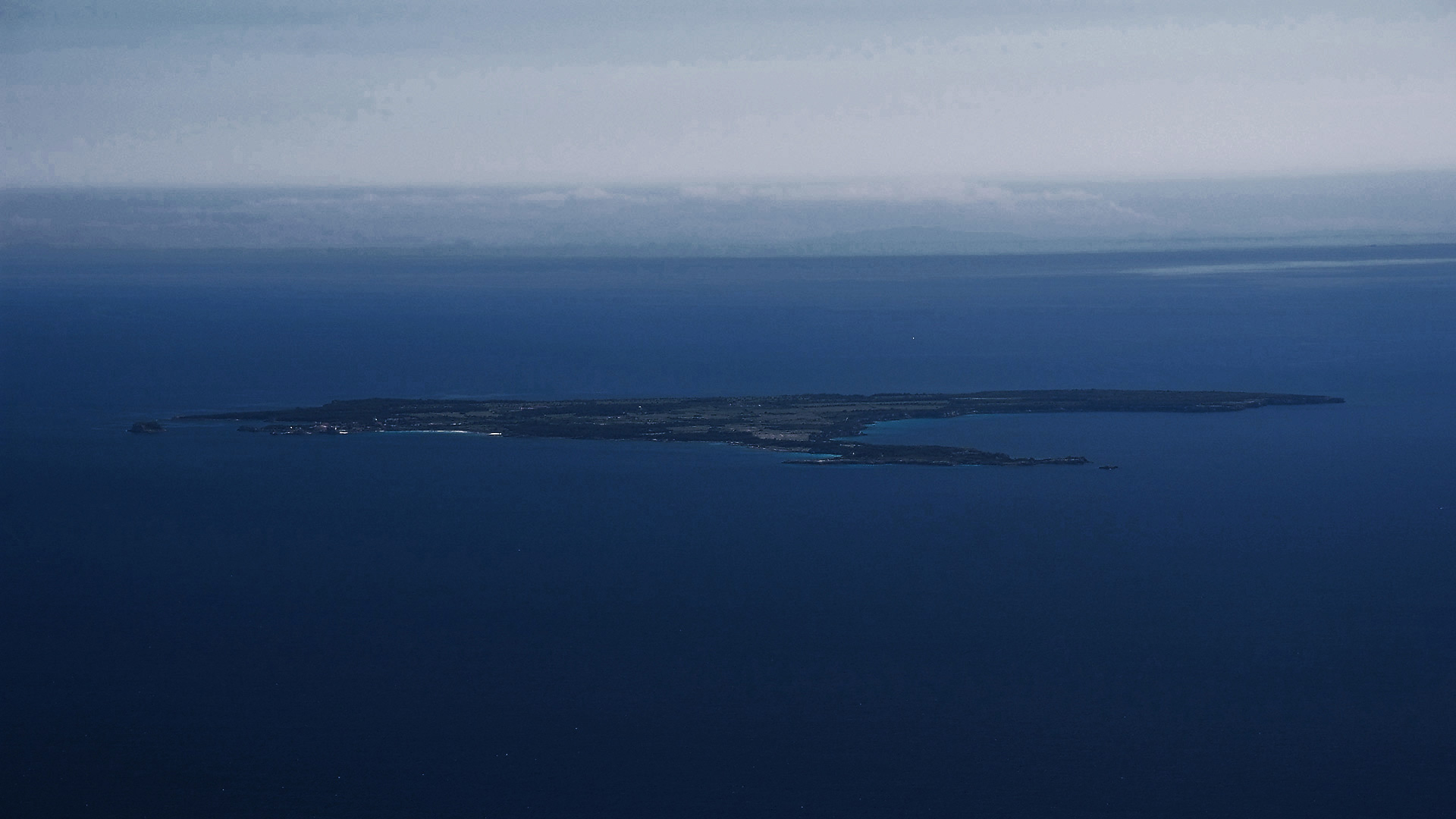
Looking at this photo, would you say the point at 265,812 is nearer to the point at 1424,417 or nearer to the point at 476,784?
the point at 476,784

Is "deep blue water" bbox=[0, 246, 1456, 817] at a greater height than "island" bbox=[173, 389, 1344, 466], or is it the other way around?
"island" bbox=[173, 389, 1344, 466]

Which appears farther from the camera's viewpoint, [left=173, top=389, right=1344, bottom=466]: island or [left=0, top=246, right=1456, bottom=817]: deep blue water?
[left=173, top=389, right=1344, bottom=466]: island

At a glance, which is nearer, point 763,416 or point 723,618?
point 723,618

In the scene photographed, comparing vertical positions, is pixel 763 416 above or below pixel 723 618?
above

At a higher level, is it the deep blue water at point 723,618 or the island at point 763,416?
the island at point 763,416

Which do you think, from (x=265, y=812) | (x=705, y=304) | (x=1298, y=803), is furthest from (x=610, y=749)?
(x=705, y=304)
